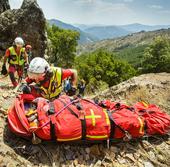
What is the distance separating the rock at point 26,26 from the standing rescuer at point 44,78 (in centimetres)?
1698

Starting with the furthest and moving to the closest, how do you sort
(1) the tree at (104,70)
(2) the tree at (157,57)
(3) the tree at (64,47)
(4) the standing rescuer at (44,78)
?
(3) the tree at (64,47) < (2) the tree at (157,57) < (1) the tree at (104,70) < (4) the standing rescuer at (44,78)

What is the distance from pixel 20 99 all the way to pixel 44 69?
3.14 ft

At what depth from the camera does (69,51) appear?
2265 inches

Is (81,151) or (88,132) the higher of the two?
(88,132)

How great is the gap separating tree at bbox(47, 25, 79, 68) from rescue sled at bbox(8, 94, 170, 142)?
163 feet

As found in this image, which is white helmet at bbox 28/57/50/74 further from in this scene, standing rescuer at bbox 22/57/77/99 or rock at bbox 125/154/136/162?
rock at bbox 125/154/136/162

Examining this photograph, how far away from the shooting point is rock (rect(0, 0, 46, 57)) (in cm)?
2380

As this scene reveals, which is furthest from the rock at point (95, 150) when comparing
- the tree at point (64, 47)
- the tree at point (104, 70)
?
the tree at point (64, 47)

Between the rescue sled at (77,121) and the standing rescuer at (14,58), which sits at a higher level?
the standing rescuer at (14,58)

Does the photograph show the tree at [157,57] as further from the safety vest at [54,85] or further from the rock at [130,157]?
the rock at [130,157]

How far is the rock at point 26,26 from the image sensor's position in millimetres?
23797

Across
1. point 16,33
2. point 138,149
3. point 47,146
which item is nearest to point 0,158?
point 47,146

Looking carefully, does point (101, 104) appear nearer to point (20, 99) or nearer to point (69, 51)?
point (20, 99)

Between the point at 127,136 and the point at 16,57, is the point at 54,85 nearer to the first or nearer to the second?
the point at 127,136
